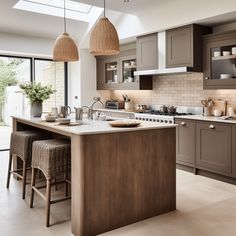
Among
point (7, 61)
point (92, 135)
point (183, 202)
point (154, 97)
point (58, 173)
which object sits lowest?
point (183, 202)

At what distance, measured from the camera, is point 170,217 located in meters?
3.00

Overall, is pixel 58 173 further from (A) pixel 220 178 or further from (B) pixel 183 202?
(A) pixel 220 178

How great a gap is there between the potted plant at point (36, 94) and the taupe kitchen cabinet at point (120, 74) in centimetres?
238

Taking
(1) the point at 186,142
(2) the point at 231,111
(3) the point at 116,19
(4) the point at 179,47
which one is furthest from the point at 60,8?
(2) the point at 231,111

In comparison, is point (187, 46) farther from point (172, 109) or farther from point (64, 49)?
point (64, 49)

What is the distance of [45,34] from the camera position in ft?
21.2

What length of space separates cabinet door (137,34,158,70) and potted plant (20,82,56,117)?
2.16 meters

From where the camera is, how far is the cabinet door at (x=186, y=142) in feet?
15.3

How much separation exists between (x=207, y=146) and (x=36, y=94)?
2.63 m

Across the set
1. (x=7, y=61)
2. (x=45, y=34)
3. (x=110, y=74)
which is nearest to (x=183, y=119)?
(x=110, y=74)

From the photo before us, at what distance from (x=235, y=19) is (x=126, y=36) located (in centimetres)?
224

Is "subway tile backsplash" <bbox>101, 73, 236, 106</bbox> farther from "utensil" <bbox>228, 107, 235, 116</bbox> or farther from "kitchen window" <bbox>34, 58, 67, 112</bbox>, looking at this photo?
"kitchen window" <bbox>34, 58, 67, 112</bbox>

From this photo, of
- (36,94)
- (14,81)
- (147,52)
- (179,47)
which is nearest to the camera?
(36,94)

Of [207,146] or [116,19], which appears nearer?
[207,146]
